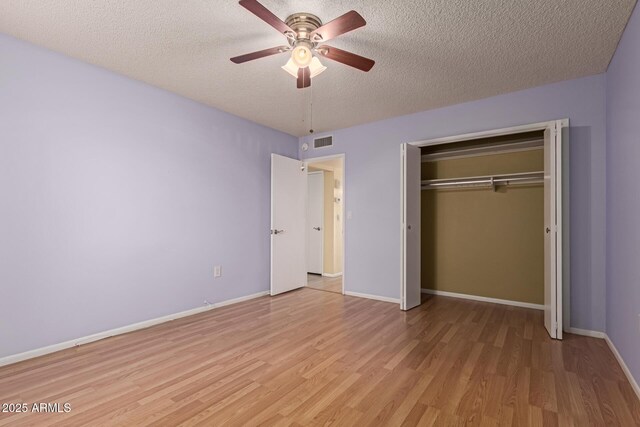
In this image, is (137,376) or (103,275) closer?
(137,376)

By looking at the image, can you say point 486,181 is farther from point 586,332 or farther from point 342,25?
point 342,25

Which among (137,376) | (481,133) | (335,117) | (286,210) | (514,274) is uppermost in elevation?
(335,117)

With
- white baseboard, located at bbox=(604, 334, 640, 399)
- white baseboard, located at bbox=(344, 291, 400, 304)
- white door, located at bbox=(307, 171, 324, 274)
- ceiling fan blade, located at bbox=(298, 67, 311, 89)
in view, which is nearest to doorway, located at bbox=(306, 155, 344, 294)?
white door, located at bbox=(307, 171, 324, 274)

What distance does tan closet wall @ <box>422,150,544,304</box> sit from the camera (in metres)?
A: 3.96

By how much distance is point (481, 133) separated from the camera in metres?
3.67

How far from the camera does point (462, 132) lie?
3.84 m

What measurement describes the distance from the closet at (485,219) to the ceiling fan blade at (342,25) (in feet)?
10.0

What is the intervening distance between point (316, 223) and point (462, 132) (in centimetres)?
335

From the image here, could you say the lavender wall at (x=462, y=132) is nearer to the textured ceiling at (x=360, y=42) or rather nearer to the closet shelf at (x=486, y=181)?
the textured ceiling at (x=360, y=42)

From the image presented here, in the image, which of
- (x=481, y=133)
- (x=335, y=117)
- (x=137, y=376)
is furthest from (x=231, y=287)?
(x=481, y=133)

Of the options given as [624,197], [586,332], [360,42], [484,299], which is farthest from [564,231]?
[360,42]

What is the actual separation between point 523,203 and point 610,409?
8.83 feet

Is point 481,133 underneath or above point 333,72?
underneath

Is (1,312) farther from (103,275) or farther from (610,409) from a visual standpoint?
(610,409)
